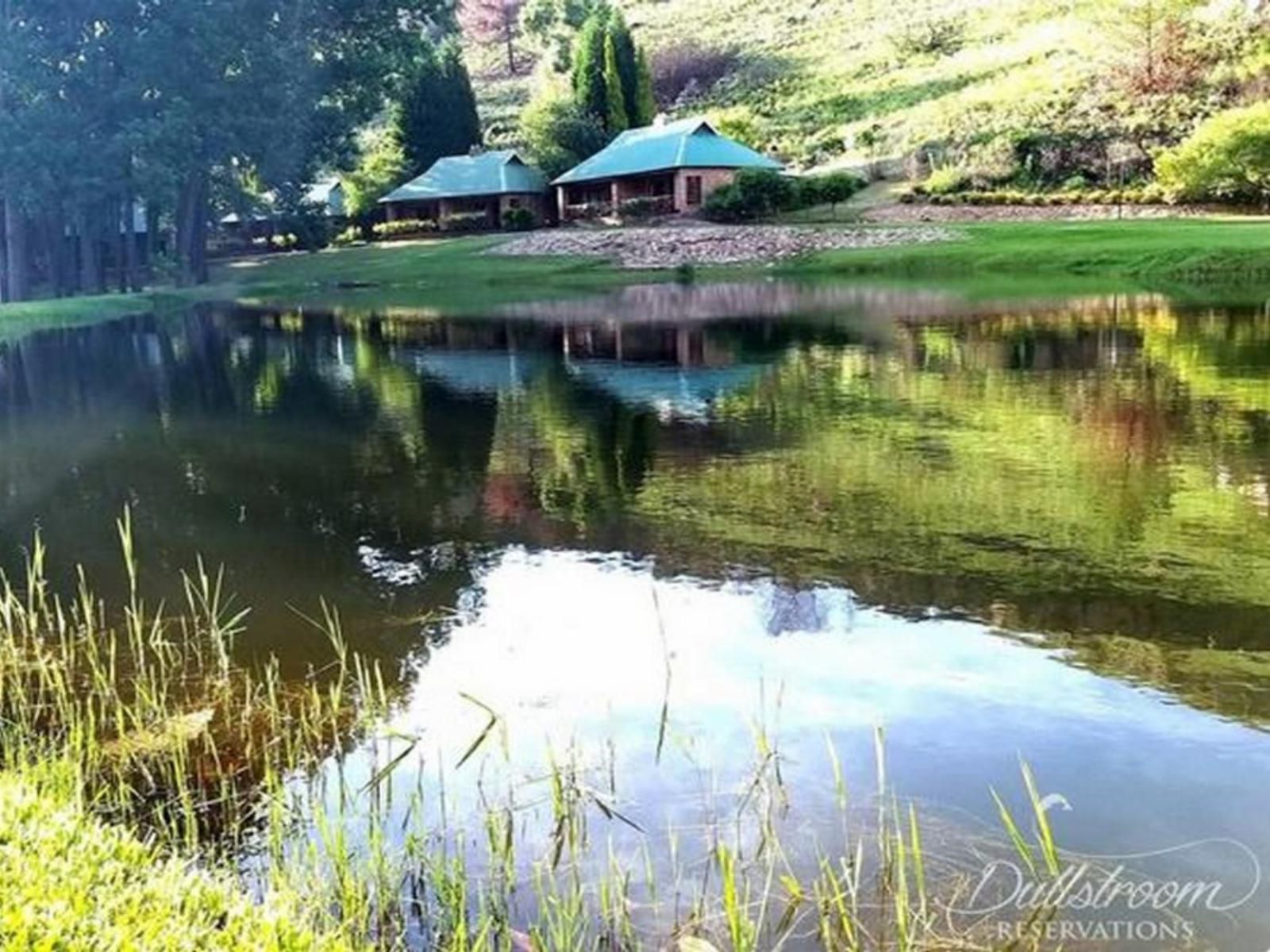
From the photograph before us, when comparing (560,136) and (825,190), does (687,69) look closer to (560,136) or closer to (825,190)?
(560,136)

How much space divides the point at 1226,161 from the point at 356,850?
4712cm

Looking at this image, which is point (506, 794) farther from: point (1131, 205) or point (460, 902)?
point (1131, 205)

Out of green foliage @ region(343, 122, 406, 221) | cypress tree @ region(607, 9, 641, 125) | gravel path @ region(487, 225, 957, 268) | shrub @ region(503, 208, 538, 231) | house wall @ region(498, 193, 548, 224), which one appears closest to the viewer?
gravel path @ region(487, 225, 957, 268)

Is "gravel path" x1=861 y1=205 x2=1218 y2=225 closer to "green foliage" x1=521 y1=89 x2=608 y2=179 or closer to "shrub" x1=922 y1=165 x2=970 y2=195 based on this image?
"shrub" x1=922 y1=165 x2=970 y2=195

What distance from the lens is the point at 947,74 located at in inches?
3073

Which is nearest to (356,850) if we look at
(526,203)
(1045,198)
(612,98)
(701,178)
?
(1045,198)

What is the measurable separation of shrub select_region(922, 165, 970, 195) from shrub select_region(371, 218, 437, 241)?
2446 cm

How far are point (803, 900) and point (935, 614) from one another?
151 inches

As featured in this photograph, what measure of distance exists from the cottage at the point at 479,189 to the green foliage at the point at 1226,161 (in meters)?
30.0

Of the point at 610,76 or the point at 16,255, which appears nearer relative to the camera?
the point at 16,255

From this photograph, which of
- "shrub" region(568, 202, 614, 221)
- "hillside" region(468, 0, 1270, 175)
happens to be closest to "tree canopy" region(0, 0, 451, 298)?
"shrub" region(568, 202, 614, 221)

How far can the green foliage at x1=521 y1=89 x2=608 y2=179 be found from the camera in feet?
222

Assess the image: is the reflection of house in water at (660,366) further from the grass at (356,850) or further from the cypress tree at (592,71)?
the cypress tree at (592,71)

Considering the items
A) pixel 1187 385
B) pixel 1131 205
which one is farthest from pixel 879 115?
pixel 1187 385
